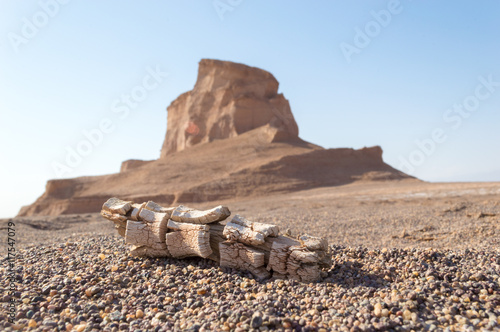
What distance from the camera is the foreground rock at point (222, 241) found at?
4551mm

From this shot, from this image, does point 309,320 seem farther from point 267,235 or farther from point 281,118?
point 281,118

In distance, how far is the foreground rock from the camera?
4551 mm

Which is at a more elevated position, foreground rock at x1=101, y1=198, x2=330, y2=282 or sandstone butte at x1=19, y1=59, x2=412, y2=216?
sandstone butte at x1=19, y1=59, x2=412, y2=216

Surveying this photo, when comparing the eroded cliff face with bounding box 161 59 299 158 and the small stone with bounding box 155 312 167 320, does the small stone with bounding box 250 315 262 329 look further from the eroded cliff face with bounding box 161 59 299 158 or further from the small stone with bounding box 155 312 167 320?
the eroded cliff face with bounding box 161 59 299 158

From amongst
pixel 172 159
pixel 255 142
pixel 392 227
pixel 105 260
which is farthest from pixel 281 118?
pixel 105 260

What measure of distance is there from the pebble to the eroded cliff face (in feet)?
148

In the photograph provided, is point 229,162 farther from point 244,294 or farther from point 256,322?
point 256,322

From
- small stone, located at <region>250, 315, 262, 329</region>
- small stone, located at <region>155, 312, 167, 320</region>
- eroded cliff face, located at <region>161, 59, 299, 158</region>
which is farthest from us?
eroded cliff face, located at <region>161, 59, 299, 158</region>

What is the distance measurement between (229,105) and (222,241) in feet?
158

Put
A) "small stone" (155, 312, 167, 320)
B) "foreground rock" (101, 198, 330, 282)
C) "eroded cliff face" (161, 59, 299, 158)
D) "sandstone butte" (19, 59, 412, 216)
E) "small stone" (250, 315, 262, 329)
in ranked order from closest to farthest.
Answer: "small stone" (250, 315, 262, 329) < "small stone" (155, 312, 167, 320) < "foreground rock" (101, 198, 330, 282) < "sandstone butte" (19, 59, 412, 216) < "eroded cliff face" (161, 59, 299, 158)

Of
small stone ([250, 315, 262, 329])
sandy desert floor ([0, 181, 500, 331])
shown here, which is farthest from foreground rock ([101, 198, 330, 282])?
small stone ([250, 315, 262, 329])

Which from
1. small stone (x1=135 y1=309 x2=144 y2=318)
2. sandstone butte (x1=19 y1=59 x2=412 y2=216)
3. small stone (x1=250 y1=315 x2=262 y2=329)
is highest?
sandstone butte (x1=19 y1=59 x2=412 y2=216)

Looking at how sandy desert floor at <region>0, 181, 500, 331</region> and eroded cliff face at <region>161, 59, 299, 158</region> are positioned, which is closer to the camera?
sandy desert floor at <region>0, 181, 500, 331</region>

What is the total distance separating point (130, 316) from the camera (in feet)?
12.2
